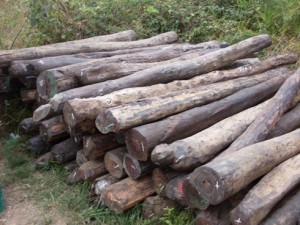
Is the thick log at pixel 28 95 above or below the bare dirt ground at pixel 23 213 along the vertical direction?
above

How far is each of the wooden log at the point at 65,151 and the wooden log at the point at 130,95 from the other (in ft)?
3.05

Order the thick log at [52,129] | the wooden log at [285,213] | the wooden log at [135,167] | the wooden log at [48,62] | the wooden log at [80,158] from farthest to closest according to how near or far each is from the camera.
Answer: the wooden log at [48,62] < the thick log at [52,129] < the wooden log at [80,158] < the wooden log at [135,167] < the wooden log at [285,213]

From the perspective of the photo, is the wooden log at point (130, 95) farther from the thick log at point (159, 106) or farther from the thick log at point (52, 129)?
the thick log at point (52, 129)

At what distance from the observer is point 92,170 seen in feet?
14.9

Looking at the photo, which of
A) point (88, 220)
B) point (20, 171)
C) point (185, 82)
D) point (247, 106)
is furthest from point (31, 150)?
point (247, 106)

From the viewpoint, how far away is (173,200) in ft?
13.2

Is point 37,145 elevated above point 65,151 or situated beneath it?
situated beneath

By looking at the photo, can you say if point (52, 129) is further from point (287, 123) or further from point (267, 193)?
point (267, 193)

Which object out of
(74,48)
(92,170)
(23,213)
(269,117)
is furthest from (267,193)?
(74,48)

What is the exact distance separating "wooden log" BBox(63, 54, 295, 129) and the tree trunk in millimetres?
1684

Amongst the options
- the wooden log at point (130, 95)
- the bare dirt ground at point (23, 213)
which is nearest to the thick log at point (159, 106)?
the wooden log at point (130, 95)

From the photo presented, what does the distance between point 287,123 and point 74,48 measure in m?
3.04

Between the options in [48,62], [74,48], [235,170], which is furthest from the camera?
[74,48]

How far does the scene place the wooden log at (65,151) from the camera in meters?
5.01
